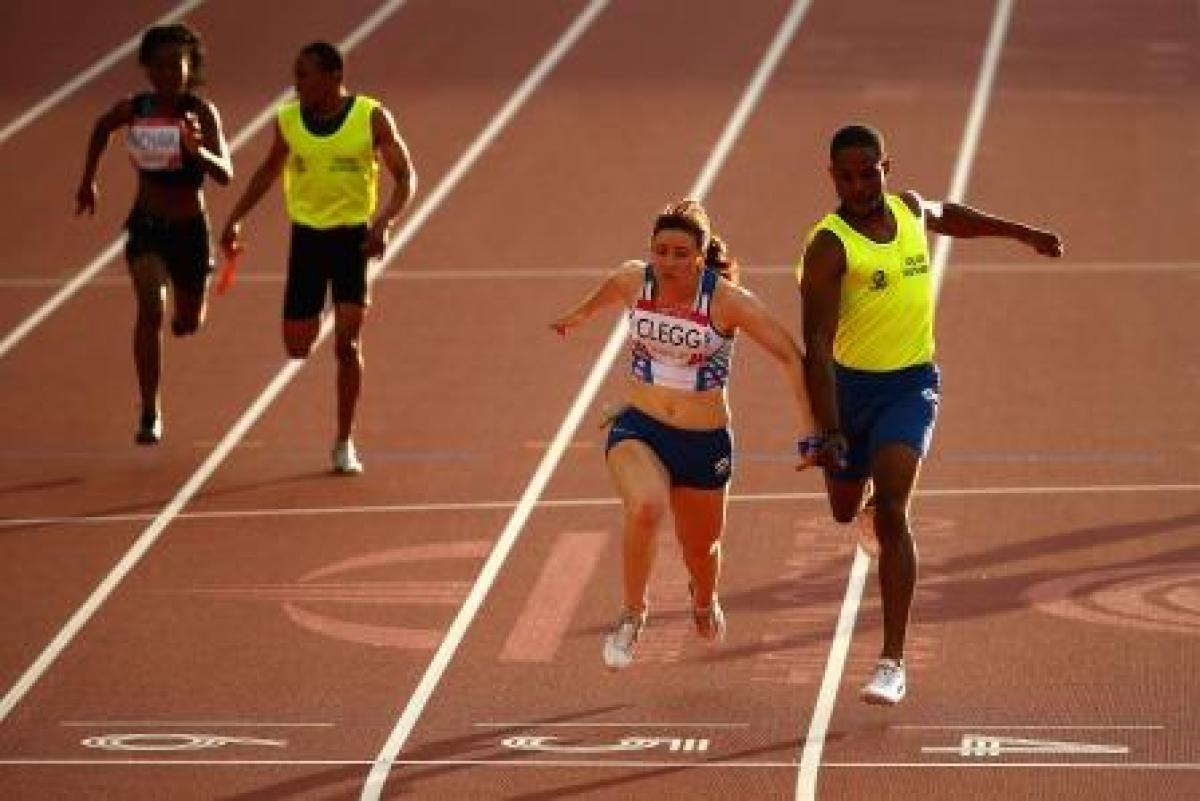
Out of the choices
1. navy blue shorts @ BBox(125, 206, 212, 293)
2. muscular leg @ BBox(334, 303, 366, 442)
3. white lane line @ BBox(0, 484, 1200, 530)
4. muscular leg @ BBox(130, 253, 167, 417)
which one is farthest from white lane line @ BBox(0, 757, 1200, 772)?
navy blue shorts @ BBox(125, 206, 212, 293)

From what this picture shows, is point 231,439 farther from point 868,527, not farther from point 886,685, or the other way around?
point 886,685

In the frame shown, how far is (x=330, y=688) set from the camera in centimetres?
1422

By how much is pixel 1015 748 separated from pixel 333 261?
18.6 ft

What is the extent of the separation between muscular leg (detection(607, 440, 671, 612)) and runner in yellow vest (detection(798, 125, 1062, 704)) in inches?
25.1

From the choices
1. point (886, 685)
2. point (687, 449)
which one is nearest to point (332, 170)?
point (687, 449)

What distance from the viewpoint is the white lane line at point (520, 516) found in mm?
13445

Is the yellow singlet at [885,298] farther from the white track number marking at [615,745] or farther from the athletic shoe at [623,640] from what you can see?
the white track number marking at [615,745]

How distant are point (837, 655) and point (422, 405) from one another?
5.17 meters

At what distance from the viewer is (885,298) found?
1284cm

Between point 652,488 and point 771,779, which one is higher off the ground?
point 652,488

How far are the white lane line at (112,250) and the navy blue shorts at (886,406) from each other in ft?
28.0

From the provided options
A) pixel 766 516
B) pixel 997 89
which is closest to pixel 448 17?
pixel 997 89

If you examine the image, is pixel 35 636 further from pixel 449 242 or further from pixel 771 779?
pixel 449 242

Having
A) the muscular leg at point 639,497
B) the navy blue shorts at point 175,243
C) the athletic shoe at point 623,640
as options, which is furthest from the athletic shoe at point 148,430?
the muscular leg at point 639,497
